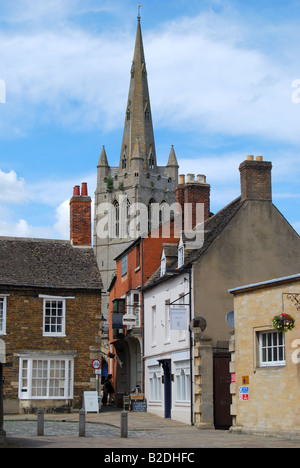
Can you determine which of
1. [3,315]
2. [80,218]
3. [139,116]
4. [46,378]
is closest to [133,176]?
[139,116]

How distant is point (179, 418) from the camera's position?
30797mm

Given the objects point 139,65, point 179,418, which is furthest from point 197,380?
point 139,65

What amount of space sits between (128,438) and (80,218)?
19375 millimetres

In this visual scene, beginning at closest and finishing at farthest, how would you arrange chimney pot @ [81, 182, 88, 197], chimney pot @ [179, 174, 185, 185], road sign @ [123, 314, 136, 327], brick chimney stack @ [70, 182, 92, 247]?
road sign @ [123, 314, 136, 327]
chimney pot @ [179, 174, 185, 185]
brick chimney stack @ [70, 182, 92, 247]
chimney pot @ [81, 182, 88, 197]

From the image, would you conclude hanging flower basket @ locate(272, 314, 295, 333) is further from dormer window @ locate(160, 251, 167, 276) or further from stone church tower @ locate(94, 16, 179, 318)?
stone church tower @ locate(94, 16, 179, 318)

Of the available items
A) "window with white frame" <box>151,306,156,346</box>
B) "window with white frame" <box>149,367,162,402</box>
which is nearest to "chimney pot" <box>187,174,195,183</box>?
"window with white frame" <box>151,306,156,346</box>

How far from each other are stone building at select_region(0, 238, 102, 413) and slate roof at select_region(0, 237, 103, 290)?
52mm

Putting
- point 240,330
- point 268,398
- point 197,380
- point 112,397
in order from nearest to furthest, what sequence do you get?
1. point 268,398
2. point 240,330
3. point 197,380
4. point 112,397

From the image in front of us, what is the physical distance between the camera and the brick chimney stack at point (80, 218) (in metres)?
39.3

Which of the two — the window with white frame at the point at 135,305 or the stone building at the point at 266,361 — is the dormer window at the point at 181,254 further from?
the stone building at the point at 266,361

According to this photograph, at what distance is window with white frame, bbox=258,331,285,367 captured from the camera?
2239 centimetres

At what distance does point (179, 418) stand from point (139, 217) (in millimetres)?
91473
